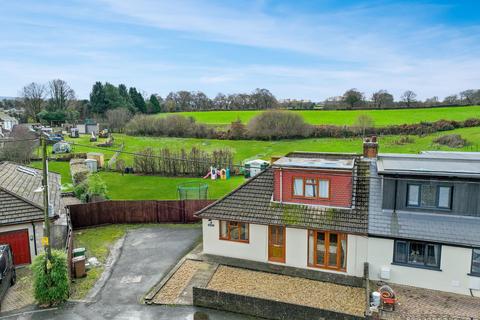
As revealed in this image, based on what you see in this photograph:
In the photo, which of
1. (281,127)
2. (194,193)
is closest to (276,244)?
Answer: (194,193)

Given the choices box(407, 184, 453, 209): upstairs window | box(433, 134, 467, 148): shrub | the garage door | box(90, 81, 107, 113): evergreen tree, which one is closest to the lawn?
the garage door

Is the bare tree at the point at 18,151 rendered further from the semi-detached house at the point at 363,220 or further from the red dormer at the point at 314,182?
the red dormer at the point at 314,182

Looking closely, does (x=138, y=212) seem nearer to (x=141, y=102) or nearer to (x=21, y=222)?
(x=21, y=222)

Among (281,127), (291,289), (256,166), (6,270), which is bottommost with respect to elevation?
(291,289)

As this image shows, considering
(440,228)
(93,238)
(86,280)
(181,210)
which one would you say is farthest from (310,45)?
(86,280)

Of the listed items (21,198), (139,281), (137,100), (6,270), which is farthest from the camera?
(137,100)

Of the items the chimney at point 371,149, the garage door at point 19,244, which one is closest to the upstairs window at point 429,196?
the chimney at point 371,149
